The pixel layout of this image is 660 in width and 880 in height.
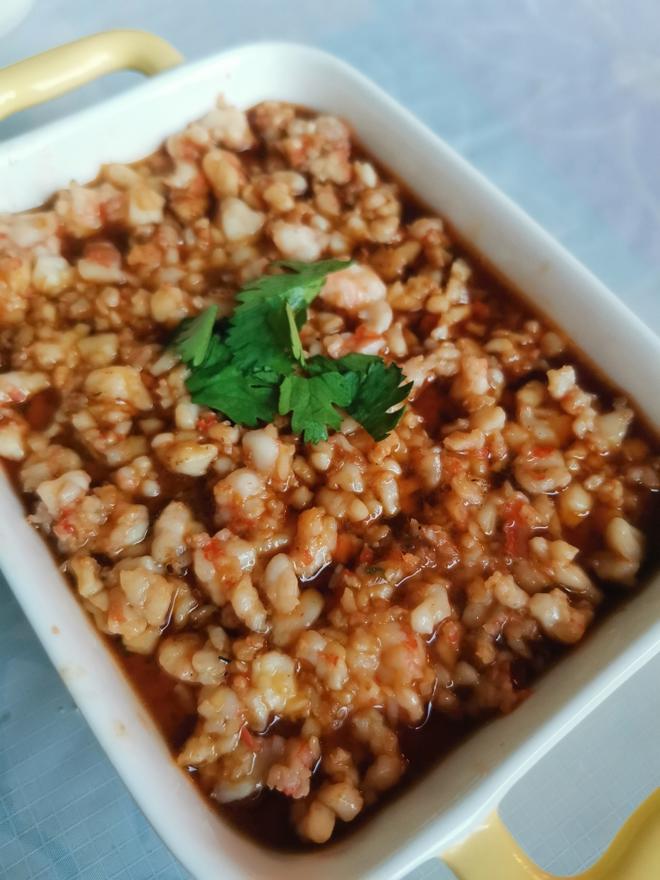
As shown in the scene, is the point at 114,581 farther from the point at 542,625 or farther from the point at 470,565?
the point at 542,625

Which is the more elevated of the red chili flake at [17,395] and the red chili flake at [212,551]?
the red chili flake at [212,551]

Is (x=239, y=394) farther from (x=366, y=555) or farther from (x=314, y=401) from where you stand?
(x=366, y=555)

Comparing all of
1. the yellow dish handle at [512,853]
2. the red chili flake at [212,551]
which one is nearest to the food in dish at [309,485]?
the red chili flake at [212,551]

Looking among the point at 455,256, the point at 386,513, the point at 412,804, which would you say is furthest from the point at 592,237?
the point at 412,804

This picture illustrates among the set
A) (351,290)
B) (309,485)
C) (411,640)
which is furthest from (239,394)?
(411,640)

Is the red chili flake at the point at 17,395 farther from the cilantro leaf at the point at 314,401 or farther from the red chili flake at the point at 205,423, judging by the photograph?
the cilantro leaf at the point at 314,401
